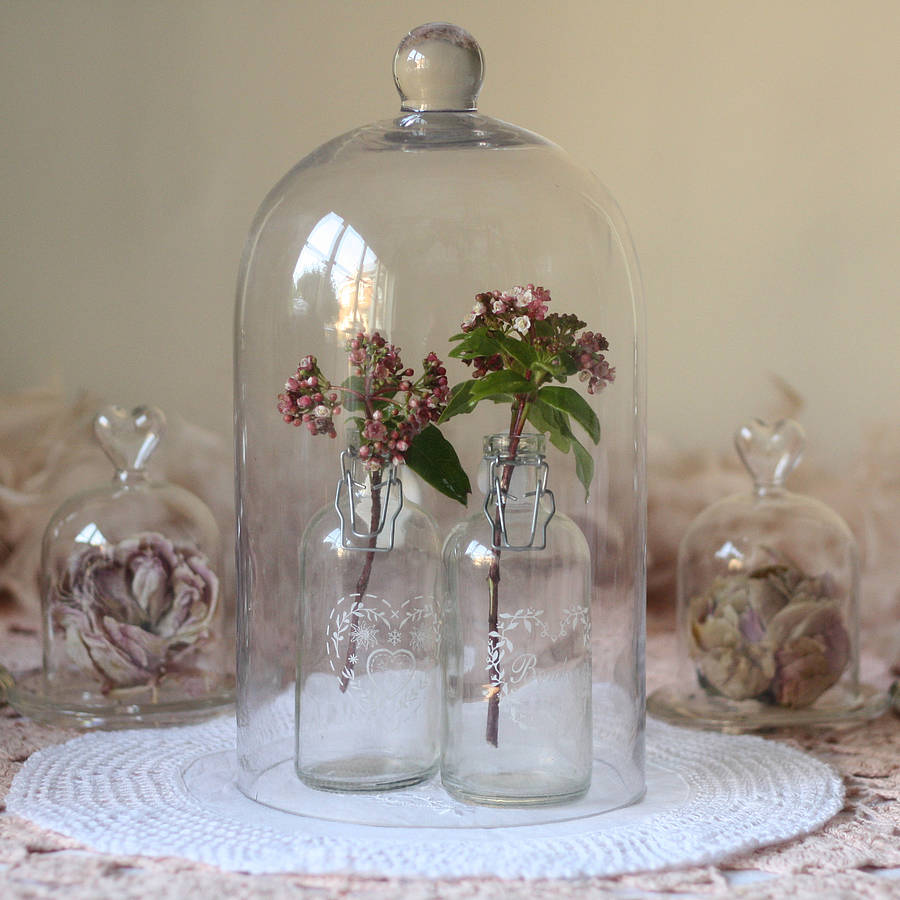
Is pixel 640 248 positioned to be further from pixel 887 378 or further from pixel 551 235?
pixel 551 235

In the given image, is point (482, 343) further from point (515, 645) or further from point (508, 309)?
point (515, 645)

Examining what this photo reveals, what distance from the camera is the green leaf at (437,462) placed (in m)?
0.84

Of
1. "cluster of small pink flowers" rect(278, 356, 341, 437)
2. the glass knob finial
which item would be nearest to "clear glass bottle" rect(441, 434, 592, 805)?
"cluster of small pink flowers" rect(278, 356, 341, 437)

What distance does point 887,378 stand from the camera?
4.81ft

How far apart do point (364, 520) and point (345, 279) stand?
16 cm

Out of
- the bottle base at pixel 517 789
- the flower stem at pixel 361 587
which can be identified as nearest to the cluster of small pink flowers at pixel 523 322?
the flower stem at pixel 361 587

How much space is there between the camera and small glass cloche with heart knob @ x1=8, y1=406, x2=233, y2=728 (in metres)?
1.08

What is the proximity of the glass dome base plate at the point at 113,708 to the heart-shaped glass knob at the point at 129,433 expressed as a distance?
0.65 feet

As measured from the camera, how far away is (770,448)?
114cm

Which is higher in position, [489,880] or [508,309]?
[508,309]

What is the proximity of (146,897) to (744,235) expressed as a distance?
108 cm

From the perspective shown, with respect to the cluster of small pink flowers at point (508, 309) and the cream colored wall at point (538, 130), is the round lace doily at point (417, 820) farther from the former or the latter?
the cream colored wall at point (538, 130)

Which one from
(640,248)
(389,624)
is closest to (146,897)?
(389,624)

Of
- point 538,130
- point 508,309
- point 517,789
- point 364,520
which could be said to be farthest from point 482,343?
point 538,130
